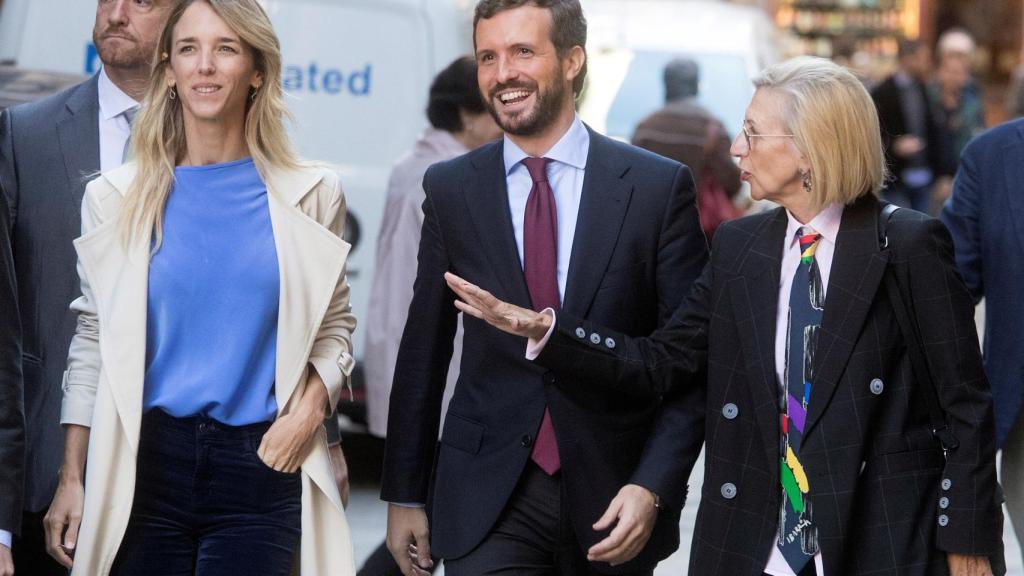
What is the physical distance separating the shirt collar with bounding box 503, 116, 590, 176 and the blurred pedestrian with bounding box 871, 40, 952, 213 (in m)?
9.71

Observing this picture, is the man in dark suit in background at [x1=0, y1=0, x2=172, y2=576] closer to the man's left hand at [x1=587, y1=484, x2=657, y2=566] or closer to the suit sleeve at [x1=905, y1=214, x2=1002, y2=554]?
the man's left hand at [x1=587, y1=484, x2=657, y2=566]

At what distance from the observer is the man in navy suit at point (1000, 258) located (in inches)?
194

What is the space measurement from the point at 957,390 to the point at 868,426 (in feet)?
0.66

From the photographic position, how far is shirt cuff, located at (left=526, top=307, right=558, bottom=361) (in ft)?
12.9

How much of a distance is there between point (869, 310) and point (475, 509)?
105 cm

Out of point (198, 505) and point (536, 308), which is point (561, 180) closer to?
point (536, 308)

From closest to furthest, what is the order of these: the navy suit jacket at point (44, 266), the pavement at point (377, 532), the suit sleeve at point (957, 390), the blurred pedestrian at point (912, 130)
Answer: the suit sleeve at point (957, 390) → the navy suit jacket at point (44, 266) → the pavement at point (377, 532) → the blurred pedestrian at point (912, 130)

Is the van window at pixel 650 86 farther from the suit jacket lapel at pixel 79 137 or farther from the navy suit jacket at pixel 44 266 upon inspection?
the navy suit jacket at pixel 44 266

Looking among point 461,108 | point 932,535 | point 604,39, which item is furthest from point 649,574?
point 604,39

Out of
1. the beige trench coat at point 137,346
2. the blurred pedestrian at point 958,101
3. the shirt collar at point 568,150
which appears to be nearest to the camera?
the beige trench coat at point 137,346

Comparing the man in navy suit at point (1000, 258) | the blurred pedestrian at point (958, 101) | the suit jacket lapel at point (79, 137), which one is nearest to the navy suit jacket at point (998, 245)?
the man in navy suit at point (1000, 258)

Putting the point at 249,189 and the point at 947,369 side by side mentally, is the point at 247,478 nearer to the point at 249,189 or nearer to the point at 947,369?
the point at 249,189

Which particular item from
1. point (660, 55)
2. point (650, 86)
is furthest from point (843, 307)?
point (660, 55)

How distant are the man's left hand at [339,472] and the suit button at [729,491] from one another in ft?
2.88
